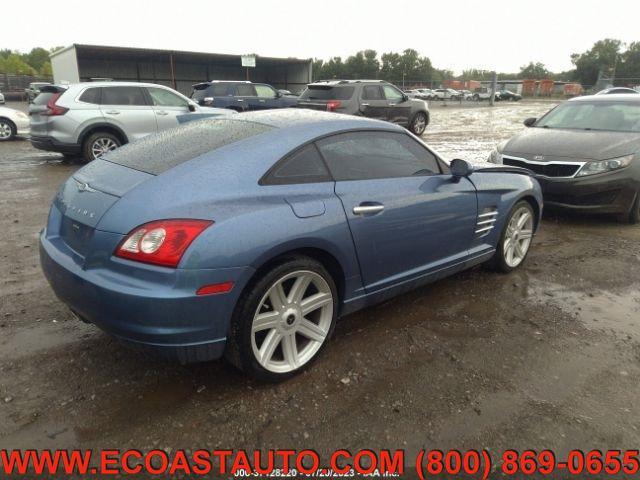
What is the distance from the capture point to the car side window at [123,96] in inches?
370

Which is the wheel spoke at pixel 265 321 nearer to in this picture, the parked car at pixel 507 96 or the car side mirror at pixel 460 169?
the car side mirror at pixel 460 169

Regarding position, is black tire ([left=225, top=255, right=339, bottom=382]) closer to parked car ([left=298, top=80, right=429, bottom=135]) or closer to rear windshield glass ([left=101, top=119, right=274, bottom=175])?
rear windshield glass ([left=101, top=119, right=274, bottom=175])

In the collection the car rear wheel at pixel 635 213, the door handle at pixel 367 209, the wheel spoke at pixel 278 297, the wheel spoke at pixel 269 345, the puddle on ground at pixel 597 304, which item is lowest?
the puddle on ground at pixel 597 304

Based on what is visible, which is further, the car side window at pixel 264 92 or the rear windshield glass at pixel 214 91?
the car side window at pixel 264 92

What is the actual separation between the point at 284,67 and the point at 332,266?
130 ft

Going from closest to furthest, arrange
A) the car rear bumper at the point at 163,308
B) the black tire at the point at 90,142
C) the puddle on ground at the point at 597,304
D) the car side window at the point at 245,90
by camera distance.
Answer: the car rear bumper at the point at 163,308 < the puddle on ground at the point at 597,304 < the black tire at the point at 90,142 < the car side window at the point at 245,90

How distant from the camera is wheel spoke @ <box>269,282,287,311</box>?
2.57 meters

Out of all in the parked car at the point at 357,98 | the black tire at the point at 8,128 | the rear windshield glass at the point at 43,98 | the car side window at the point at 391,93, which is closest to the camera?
the rear windshield glass at the point at 43,98

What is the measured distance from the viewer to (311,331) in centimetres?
282

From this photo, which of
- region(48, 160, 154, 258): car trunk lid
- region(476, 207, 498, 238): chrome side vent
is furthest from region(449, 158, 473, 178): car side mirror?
region(48, 160, 154, 258): car trunk lid

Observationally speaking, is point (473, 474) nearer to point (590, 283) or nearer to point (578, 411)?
point (578, 411)

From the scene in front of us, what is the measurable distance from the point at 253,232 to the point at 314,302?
2.08ft

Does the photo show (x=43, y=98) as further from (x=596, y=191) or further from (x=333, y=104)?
(x=596, y=191)

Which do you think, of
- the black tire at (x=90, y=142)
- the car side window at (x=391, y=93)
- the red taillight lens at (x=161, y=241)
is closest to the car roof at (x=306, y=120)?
the red taillight lens at (x=161, y=241)
